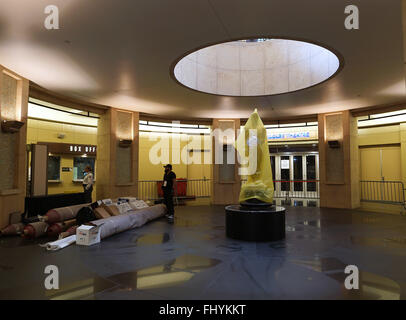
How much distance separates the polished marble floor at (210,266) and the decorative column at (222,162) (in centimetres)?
496

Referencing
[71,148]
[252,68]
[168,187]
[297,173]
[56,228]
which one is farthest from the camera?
[297,173]

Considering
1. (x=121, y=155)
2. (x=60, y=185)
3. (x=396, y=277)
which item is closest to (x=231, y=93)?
(x=121, y=155)

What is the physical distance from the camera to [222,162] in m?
11.2

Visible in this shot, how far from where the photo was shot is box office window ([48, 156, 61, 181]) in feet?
31.5

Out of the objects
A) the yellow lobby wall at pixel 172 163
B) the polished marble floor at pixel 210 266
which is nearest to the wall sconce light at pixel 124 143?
the yellow lobby wall at pixel 172 163

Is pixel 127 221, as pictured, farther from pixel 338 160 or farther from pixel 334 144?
pixel 338 160

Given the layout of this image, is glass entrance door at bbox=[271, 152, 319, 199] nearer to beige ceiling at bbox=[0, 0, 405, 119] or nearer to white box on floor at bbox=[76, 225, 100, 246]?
beige ceiling at bbox=[0, 0, 405, 119]

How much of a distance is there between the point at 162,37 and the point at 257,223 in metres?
3.77

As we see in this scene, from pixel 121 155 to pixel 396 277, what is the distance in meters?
8.51

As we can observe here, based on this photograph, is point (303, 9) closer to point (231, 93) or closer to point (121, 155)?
point (231, 93)

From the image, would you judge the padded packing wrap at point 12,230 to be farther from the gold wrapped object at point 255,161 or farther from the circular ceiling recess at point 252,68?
the circular ceiling recess at point 252,68

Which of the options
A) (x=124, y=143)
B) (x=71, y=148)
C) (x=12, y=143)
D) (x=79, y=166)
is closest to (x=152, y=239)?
(x=12, y=143)

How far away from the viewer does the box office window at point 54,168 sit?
9.60 metres
